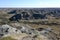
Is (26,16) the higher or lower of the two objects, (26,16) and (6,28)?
the lower

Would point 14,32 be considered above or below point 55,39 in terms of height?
above

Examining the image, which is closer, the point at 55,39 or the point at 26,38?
the point at 26,38

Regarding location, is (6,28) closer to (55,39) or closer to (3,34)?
(3,34)

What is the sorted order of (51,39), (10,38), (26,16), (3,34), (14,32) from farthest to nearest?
1. (26,16)
2. (51,39)
3. (14,32)
4. (3,34)
5. (10,38)

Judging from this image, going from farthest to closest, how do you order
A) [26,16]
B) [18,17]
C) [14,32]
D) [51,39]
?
[26,16] < [18,17] < [51,39] < [14,32]

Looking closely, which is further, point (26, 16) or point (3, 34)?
point (26, 16)

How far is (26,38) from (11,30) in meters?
4.52

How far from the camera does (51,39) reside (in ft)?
96.5

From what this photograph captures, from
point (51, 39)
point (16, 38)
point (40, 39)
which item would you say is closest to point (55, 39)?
point (51, 39)

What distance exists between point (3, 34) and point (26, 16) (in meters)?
58.9

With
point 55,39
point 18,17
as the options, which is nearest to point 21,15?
point 18,17

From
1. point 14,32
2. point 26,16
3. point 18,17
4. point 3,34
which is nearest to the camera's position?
point 3,34

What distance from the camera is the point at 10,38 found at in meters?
23.8

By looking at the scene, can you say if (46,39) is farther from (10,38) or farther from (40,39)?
(10,38)
